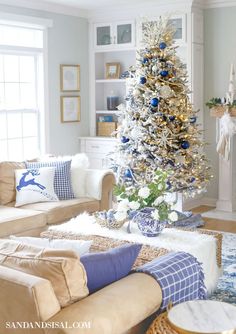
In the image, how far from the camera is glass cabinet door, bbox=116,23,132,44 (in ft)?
22.3

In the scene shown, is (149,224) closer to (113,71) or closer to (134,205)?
(134,205)

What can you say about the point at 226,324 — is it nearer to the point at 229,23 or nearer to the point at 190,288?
the point at 190,288

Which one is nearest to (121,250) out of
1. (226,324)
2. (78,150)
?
(226,324)

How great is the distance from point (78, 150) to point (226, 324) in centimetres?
537

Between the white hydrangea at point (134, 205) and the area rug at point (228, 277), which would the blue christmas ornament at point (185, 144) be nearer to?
the area rug at point (228, 277)

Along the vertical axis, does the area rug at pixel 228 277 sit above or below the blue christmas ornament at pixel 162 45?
below

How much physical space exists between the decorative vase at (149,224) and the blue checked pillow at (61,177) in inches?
66.5

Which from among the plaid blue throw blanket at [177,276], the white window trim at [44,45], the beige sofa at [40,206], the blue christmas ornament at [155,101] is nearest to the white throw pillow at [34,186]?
the beige sofa at [40,206]

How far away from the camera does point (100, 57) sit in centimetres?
738

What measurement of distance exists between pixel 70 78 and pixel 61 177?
218cm

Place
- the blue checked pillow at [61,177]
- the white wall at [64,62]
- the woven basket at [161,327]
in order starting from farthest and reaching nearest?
the white wall at [64,62] < the blue checked pillow at [61,177] < the woven basket at [161,327]

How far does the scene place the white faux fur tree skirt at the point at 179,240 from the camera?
11.2 ft

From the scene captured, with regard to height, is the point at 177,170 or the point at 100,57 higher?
the point at 100,57

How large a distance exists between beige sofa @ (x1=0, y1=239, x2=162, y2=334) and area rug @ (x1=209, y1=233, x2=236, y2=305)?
1.56m
